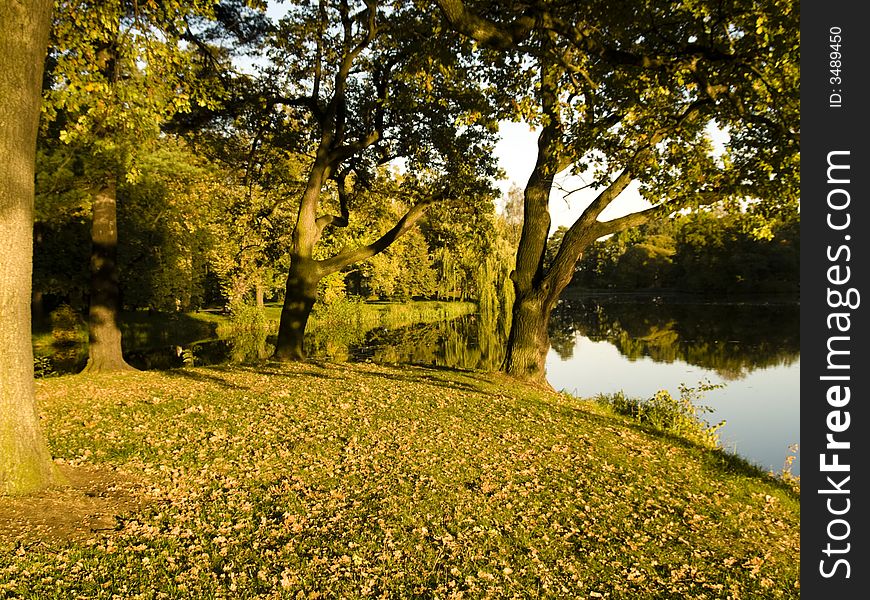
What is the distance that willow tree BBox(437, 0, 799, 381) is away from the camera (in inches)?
267

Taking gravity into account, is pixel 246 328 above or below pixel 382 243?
below

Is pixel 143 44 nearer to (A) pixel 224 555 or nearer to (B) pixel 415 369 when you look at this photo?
(A) pixel 224 555

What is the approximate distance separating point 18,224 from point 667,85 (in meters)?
8.23

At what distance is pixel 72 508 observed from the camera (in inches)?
188

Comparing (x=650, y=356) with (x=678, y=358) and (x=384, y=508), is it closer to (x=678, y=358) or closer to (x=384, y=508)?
(x=678, y=358)

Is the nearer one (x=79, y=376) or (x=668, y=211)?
(x=668, y=211)

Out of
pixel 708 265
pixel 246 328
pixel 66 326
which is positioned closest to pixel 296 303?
pixel 66 326

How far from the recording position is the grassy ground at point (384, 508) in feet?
13.6

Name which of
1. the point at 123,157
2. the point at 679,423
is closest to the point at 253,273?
the point at 123,157

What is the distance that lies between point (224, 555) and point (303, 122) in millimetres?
14466

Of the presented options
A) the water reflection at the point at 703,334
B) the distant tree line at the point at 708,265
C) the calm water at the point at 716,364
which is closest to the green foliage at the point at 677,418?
the calm water at the point at 716,364

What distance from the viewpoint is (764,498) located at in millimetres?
6945

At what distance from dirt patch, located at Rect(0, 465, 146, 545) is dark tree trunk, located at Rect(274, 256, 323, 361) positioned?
29.8 ft

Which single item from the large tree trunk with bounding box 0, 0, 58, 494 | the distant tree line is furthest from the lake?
the large tree trunk with bounding box 0, 0, 58, 494
